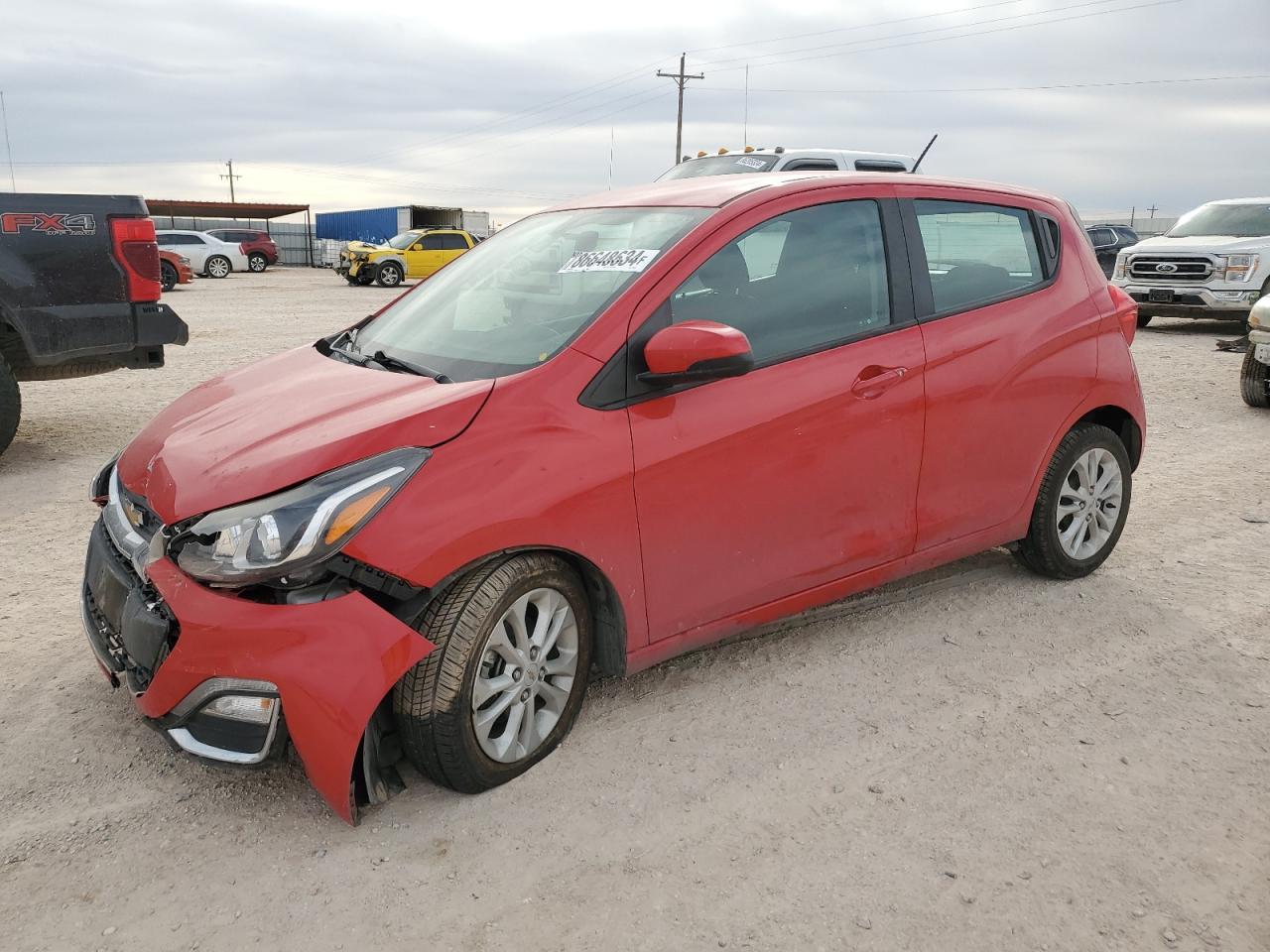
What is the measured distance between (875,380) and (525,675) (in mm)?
1547

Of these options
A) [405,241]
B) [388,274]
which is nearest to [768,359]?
[388,274]

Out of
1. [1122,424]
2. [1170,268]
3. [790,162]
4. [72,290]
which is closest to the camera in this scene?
[1122,424]

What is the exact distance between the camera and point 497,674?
9.39 ft

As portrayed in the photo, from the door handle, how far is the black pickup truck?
4.85m

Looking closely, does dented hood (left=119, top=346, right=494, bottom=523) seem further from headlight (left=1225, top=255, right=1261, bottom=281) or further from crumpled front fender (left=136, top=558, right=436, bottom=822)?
headlight (left=1225, top=255, right=1261, bottom=281)

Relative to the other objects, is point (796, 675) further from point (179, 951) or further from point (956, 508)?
point (179, 951)

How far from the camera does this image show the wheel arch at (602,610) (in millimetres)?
2914

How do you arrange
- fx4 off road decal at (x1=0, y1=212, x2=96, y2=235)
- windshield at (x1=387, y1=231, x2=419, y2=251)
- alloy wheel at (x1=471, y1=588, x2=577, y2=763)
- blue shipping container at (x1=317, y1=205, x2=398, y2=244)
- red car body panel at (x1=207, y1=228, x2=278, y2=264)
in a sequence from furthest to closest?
blue shipping container at (x1=317, y1=205, x2=398, y2=244) → red car body panel at (x1=207, y1=228, x2=278, y2=264) → windshield at (x1=387, y1=231, x2=419, y2=251) → fx4 off road decal at (x1=0, y1=212, x2=96, y2=235) → alloy wheel at (x1=471, y1=588, x2=577, y2=763)

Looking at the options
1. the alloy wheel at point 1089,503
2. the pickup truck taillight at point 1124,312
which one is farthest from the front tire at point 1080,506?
the pickup truck taillight at point 1124,312

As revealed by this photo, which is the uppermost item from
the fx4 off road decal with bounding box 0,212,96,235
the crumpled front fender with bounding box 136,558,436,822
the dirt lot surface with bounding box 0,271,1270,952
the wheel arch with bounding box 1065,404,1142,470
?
the fx4 off road decal with bounding box 0,212,96,235

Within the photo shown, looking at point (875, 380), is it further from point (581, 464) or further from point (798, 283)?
point (581, 464)

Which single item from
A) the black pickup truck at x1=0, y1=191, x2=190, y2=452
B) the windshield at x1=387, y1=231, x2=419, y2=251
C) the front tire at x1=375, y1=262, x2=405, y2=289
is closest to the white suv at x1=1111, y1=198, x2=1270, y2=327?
the black pickup truck at x1=0, y1=191, x2=190, y2=452

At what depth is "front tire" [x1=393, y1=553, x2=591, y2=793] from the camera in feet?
8.87

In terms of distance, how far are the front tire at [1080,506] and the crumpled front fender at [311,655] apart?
2793mm
